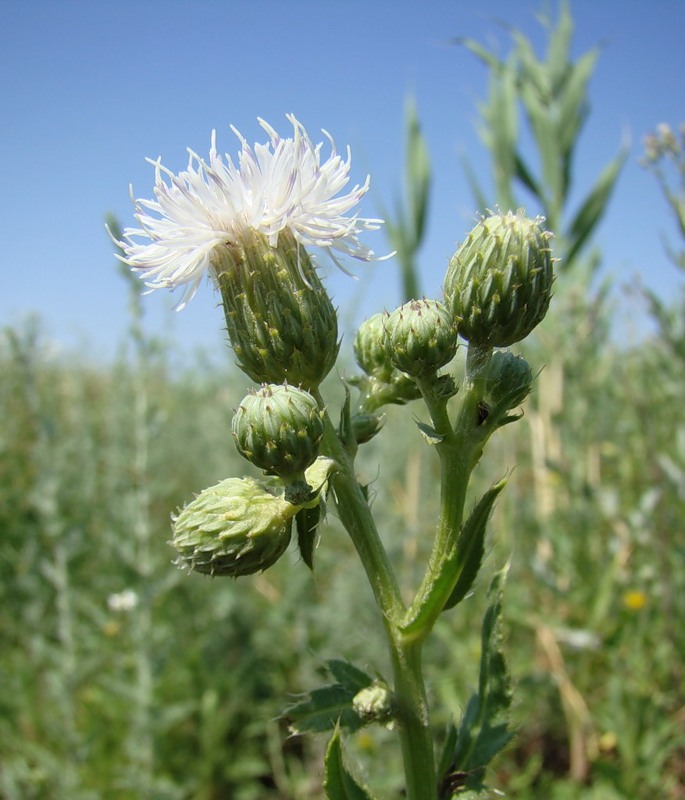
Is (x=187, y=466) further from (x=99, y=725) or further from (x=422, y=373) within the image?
(x=422, y=373)

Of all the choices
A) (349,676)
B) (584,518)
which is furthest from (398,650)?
(584,518)

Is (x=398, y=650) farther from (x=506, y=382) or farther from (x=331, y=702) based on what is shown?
(x=506, y=382)

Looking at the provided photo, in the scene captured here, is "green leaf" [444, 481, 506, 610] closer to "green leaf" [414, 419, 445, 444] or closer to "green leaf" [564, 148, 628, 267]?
"green leaf" [414, 419, 445, 444]

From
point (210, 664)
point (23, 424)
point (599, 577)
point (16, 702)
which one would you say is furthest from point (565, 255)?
point (23, 424)

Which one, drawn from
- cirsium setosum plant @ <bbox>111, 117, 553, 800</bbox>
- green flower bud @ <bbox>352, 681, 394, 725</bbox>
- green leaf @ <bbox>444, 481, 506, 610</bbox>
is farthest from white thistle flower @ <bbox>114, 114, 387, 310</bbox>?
green flower bud @ <bbox>352, 681, 394, 725</bbox>

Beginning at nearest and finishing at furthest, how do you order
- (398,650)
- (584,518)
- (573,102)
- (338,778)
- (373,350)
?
(338,778)
(398,650)
(373,350)
(584,518)
(573,102)

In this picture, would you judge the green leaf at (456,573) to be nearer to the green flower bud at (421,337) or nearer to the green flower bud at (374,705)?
the green flower bud at (374,705)
